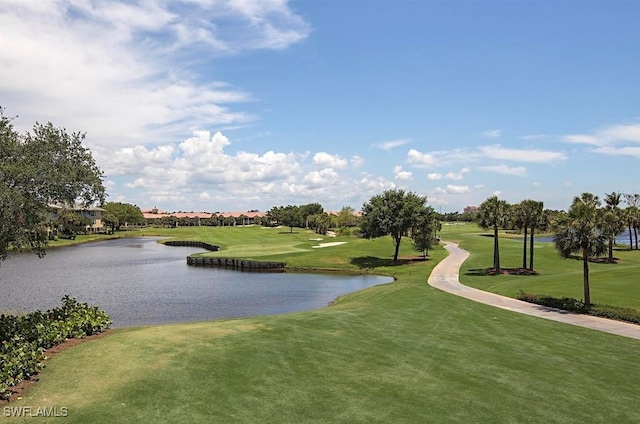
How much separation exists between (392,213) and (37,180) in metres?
53.5

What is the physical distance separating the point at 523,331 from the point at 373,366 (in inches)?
433

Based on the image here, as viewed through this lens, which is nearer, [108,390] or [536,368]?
[108,390]

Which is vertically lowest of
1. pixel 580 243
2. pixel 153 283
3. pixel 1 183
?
pixel 153 283

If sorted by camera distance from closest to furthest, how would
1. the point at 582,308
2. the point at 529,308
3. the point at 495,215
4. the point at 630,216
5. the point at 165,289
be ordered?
the point at 582,308 → the point at 529,308 → the point at 165,289 → the point at 495,215 → the point at 630,216

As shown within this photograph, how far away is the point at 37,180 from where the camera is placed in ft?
51.5

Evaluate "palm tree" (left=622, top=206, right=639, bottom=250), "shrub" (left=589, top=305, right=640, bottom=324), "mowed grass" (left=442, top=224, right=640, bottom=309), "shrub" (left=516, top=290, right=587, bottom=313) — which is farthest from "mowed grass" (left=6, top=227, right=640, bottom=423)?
"palm tree" (left=622, top=206, right=639, bottom=250)

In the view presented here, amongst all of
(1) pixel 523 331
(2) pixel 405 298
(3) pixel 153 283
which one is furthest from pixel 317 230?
(1) pixel 523 331

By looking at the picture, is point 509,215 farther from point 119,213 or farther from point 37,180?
point 119,213

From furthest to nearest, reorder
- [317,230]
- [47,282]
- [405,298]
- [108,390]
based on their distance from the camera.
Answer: [317,230], [47,282], [405,298], [108,390]

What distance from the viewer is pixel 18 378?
13.8 metres

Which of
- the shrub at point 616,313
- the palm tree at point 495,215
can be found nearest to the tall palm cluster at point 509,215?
the palm tree at point 495,215

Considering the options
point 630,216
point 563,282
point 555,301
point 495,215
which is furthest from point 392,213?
point 630,216

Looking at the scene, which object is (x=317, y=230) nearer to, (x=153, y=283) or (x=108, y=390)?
(x=153, y=283)

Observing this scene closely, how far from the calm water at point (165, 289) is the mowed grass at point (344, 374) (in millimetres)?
14228
